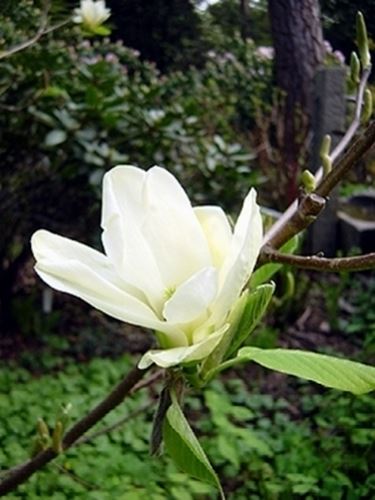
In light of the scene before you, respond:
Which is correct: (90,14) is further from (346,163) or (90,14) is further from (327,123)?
(327,123)

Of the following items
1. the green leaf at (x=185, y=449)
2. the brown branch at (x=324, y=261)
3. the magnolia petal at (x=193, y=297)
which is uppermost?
the magnolia petal at (x=193, y=297)

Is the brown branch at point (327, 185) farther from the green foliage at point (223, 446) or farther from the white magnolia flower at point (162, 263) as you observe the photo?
the green foliage at point (223, 446)

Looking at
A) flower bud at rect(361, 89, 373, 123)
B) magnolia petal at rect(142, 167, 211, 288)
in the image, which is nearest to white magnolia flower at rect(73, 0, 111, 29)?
flower bud at rect(361, 89, 373, 123)

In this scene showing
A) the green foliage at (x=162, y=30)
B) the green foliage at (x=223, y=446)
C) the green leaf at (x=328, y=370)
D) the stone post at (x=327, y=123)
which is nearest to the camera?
the green leaf at (x=328, y=370)

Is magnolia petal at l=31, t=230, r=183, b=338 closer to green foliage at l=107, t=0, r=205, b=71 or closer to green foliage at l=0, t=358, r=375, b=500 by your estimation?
green foliage at l=0, t=358, r=375, b=500

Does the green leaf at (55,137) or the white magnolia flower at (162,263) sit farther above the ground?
the white magnolia flower at (162,263)

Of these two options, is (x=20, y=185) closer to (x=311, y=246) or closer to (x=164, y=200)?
(x=311, y=246)

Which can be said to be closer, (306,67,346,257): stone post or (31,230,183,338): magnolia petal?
(31,230,183,338): magnolia petal

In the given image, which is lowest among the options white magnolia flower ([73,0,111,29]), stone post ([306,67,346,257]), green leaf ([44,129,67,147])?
stone post ([306,67,346,257])

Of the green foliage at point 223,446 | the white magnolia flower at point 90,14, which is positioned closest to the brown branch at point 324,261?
the green foliage at point 223,446

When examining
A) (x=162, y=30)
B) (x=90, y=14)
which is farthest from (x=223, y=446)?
(x=162, y=30)
